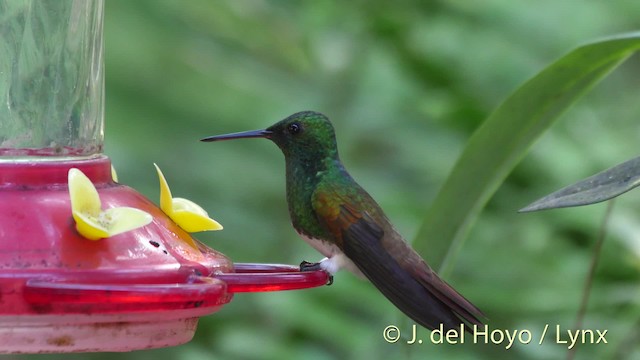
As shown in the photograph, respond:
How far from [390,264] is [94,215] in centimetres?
88

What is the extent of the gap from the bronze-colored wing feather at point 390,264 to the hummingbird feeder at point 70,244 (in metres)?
0.30

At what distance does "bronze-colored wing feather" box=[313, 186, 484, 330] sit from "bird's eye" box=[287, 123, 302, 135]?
0.54ft

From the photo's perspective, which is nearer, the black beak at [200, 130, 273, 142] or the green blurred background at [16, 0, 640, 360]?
the black beak at [200, 130, 273, 142]

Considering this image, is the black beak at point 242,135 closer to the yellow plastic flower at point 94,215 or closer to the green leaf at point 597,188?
the yellow plastic flower at point 94,215

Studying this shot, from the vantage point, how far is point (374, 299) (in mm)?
3943

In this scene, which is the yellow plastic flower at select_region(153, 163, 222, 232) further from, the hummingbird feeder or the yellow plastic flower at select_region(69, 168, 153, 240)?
the yellow plastic flower at select_region(69, 168, 153, 240)

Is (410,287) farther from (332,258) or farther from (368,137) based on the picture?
(368,137)

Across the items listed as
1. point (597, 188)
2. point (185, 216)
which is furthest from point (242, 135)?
point (597, 188)

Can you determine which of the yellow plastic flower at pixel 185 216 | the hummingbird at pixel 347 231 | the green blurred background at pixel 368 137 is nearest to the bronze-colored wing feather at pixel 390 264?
the hummingbird at pixel 347 231

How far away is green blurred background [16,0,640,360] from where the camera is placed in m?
3.88

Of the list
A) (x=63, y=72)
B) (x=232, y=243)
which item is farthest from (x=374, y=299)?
(x=63, y=72)

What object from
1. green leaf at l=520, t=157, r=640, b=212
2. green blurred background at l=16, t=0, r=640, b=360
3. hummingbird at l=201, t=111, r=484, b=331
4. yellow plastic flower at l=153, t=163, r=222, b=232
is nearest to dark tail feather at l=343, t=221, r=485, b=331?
hummingbird at l=201, t=111, r=484, b=331

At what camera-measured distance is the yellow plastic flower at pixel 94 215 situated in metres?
1.83

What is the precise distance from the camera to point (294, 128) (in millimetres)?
2783
